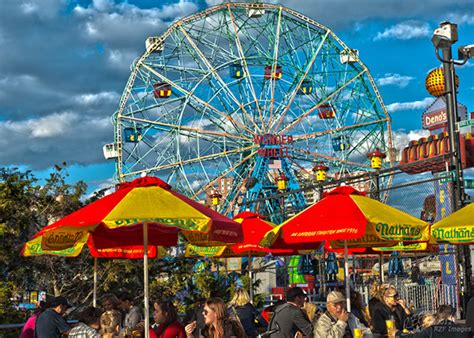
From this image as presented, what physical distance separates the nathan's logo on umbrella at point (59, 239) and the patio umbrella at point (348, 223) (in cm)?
238

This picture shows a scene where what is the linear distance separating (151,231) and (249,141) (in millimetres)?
24336

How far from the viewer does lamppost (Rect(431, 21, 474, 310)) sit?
10.8 m

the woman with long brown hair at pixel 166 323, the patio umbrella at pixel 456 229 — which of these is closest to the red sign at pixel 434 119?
the patio umbrella at pixel 456 229

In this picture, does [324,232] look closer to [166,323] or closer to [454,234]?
[454,234]

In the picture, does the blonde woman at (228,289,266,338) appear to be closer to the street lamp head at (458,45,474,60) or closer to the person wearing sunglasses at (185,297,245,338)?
the person wearing sunglasses at (185,297,245,338)

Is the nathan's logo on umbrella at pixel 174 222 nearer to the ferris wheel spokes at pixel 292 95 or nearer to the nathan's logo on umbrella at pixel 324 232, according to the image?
the nathan's logo on umbrella at pixel 324 232

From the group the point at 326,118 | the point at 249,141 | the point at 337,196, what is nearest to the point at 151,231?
the point at 337,196

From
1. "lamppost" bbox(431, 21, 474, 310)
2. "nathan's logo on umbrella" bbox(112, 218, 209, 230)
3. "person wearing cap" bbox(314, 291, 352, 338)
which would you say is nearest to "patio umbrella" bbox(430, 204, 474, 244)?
"lamppost" bbox(431, 21, 474, 310)

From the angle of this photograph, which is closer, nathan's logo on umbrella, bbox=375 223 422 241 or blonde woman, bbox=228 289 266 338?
nathan's logo on umbrella, bbox=375 223 422 241

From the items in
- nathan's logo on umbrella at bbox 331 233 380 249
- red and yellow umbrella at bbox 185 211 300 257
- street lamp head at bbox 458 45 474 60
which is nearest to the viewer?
nathan's logo on umbrella at bbox 331 233 380 249

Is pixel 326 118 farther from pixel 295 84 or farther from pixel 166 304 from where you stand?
pixel 166 304

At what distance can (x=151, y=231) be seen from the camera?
9133mm

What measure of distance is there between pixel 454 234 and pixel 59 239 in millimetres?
4675

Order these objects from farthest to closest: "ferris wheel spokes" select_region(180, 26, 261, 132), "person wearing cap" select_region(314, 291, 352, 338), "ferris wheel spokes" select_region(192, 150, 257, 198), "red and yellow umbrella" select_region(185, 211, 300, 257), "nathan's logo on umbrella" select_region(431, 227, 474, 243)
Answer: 1. "ferris wheel spokes" select_region(180, 26, 261, 132)
2. "ferris wheel spokes" select_region(192, 150, 257, 198)
3. "red and yellow umbrella" select_region(185, 211, 300, 257)
4. "nathan's logo on umbrella" select_region(431, 227, 474, 243)
5. "person wearing cap" select_region(314, 291, 352, 338)
